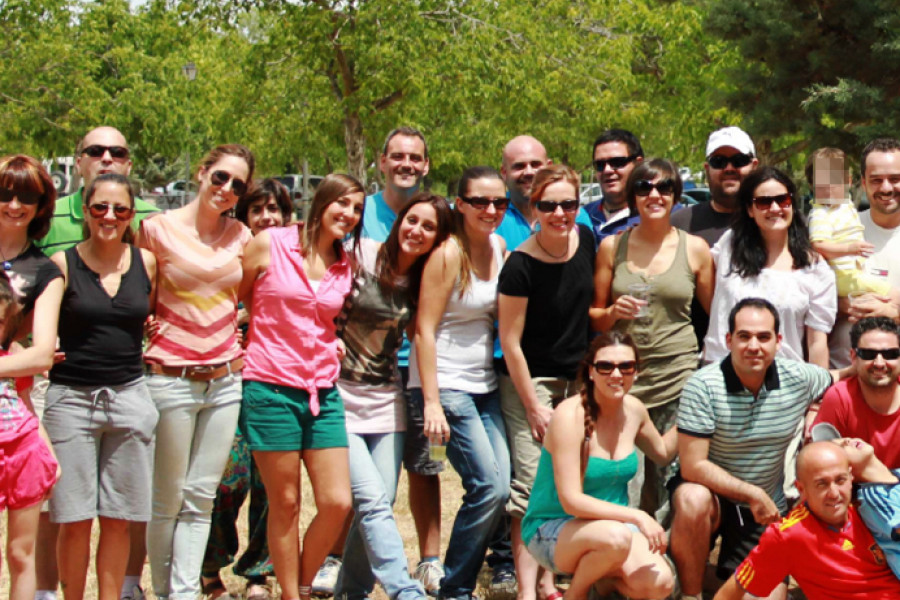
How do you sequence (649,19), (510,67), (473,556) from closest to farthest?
(473,556)
(510,67)
(649,19)

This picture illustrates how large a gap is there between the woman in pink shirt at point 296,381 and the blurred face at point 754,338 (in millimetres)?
1854

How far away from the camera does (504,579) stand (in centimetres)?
563

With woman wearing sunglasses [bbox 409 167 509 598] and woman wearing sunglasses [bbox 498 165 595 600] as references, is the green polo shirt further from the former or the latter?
woman wearing sunglasses [bbox 498 165 595 600]

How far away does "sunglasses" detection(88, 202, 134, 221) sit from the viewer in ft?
15.1

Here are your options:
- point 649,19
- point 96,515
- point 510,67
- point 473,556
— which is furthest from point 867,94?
point 96,515

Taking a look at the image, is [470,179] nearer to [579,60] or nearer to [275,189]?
[275,189]

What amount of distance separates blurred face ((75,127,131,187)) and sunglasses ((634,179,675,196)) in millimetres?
2625

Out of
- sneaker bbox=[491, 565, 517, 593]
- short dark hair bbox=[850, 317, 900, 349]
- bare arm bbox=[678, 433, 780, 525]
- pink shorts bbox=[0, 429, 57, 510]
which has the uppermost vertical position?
short dark hair bbox=[850, 317, 900, 349]

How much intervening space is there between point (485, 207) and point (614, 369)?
108 centimetres

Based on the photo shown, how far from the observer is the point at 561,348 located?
5.26 metres

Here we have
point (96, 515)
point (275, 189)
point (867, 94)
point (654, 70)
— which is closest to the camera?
point (96, 515)

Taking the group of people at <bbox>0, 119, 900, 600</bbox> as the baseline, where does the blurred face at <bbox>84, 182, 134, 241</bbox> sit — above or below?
above

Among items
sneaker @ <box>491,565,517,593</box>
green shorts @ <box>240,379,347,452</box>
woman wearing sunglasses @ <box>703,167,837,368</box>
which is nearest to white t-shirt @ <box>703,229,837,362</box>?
woman wearing sunglasses @ <box>703,167,837,368</box>

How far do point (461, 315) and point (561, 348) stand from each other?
0.53 m
